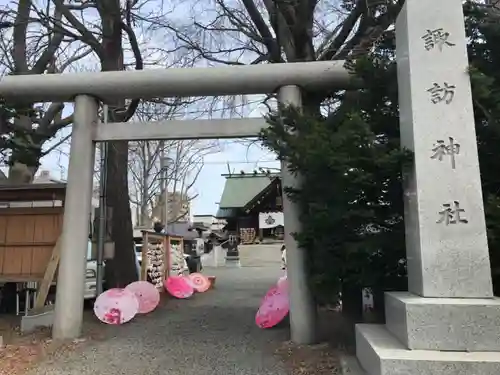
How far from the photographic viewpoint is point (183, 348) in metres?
6.12

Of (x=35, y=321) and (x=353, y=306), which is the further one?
(x=35, y=321)

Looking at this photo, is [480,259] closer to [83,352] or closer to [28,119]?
[83,352]

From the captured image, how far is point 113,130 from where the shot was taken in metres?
6.88

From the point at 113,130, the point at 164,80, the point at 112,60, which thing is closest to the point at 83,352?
the point at 113,130

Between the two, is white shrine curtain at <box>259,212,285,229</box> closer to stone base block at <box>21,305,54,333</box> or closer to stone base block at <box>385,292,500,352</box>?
stone base block at <box>21,305,54,333</box>

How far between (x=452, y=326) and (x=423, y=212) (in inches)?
40.5

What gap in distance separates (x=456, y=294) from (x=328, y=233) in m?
1.55

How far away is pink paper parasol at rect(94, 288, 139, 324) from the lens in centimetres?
724

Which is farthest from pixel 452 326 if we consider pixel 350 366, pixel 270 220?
pixel 270 220

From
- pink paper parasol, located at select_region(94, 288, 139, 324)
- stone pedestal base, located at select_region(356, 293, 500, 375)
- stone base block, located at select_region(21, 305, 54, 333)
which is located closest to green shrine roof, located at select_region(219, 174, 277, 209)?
pink paper parasol, located at select_region(94, 288, 139, 324)

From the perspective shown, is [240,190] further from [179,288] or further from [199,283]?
[179,288]

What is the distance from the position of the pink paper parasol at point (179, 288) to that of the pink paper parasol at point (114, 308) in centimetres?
342

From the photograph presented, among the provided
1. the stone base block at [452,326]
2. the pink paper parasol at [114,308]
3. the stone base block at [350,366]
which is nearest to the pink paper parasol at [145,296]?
the pink paper parasol at [114,308]

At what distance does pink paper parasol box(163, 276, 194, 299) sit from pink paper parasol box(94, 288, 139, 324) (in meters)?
3.42
